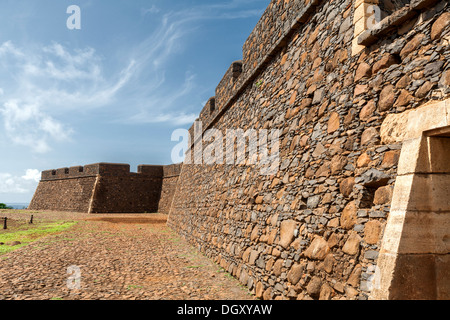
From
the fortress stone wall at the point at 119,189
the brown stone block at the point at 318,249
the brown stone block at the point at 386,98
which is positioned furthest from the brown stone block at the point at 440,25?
the fortress stone wall at the point at 119,189

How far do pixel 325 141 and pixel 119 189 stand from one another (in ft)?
83.5

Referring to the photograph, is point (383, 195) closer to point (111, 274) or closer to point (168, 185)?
point (111, 274)

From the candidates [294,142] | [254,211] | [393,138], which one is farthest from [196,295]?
[393,138]

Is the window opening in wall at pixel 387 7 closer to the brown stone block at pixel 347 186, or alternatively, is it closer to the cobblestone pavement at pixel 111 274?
the brown stone block at pixel 347 186

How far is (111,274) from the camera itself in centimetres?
595

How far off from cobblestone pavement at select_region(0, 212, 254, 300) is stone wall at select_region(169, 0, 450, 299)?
78cm

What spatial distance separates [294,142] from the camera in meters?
4.71

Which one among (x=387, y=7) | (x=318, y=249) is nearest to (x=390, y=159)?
(x=318, y=249)

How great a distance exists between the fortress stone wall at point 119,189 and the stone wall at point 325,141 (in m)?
20.2

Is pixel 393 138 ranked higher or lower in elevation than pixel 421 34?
lower

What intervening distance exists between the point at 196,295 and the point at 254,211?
1885mm
